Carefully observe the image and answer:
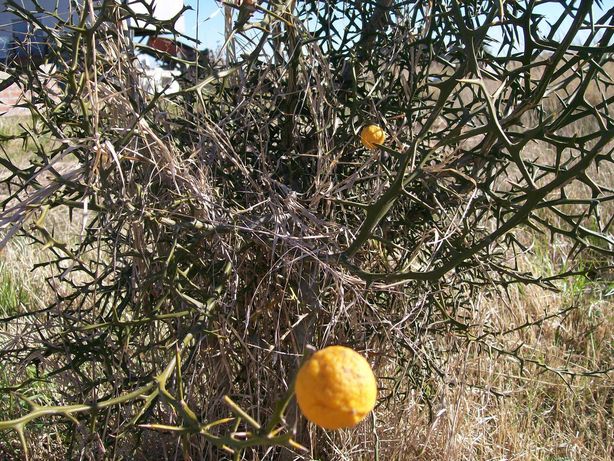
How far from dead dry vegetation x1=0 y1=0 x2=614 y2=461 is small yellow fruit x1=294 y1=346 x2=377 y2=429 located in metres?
0.45

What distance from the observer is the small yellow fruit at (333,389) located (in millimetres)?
502

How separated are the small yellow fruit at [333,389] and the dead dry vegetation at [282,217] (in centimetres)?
45

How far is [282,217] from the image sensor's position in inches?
45.1

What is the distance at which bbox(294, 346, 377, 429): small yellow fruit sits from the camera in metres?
0.50

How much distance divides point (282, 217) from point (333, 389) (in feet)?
2.18

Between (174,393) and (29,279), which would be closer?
(174,393)

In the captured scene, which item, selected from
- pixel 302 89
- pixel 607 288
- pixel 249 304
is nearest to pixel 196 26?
pixel 302 89

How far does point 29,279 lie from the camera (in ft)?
7.66

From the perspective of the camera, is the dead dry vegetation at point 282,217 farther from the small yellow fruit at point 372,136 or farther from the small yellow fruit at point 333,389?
the small yellow fruit at point 333,389

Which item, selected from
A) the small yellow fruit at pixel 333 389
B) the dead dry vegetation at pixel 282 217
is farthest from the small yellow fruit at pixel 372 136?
the small yellow fruit at pixel 333 389

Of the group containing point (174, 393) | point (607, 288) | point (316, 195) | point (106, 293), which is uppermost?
point (607, 288)

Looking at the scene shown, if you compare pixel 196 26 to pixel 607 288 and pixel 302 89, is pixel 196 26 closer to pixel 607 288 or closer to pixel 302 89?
pixel 302 89

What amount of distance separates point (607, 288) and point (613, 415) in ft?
2.36

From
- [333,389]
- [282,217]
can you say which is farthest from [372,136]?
[333,389]
